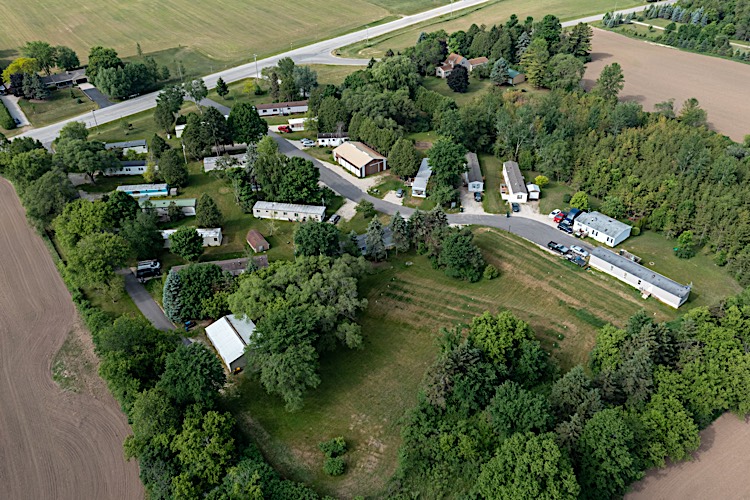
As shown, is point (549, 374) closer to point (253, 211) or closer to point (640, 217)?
point (640, 217)

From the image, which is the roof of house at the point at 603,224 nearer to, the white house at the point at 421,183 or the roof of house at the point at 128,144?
the white house at the point at 421,183

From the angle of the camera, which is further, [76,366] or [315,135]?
[315,135]

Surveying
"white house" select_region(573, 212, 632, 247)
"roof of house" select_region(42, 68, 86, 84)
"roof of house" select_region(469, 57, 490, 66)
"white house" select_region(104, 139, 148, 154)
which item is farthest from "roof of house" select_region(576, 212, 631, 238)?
"roof of house" select_region(42, 68, 86, 84)

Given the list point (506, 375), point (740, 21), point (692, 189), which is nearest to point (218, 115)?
point (506, 375)

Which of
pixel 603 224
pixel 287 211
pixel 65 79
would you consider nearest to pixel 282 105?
pixel 287 211

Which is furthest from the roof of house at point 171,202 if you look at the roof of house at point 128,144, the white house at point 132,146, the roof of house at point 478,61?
the roof of house at point 478,61

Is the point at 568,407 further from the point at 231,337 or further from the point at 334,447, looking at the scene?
the point at 231,337
